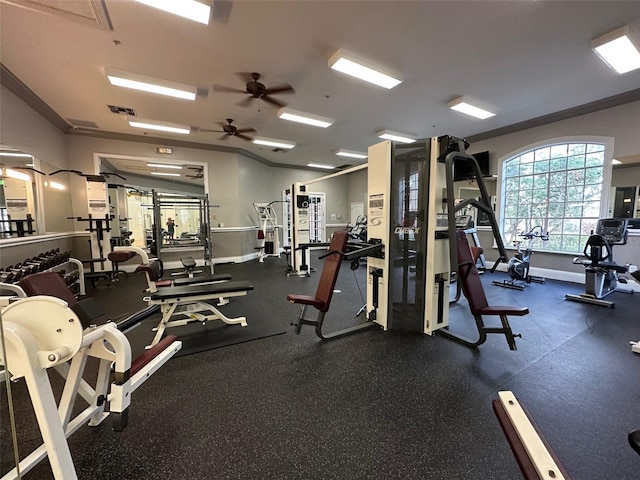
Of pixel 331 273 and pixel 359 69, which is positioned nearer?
pixel 331 273

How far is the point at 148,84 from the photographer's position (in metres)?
3.59

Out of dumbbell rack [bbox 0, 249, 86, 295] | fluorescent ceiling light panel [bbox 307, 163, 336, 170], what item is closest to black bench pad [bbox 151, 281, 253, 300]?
dumbbell rack [bbox 0, 249, 86, 295]

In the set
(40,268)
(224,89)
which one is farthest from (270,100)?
(40,268)

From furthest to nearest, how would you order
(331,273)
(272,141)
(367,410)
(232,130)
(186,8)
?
(272,141)
(232,130)
(331,273)
(186,8)
(367,410)

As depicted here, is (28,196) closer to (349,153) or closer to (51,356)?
(51,356)

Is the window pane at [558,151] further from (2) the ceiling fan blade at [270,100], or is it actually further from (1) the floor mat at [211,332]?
(1) the floor mat at [211,332]

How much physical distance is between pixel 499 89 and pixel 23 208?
24.3 feet

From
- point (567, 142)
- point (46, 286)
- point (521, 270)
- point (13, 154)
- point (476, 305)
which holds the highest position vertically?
point (567, 142)

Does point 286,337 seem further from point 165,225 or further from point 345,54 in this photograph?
point 165,225

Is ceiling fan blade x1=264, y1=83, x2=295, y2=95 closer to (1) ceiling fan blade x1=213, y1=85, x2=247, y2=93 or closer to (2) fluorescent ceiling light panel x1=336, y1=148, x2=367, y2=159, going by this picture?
(1) ceiling fan blade x1=213, y1=85, x2=247, y2=93

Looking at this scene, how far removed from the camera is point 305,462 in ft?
4.53

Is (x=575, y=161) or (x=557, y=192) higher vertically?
(x=575, y=161)

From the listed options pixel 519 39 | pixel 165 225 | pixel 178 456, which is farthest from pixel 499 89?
pixel 165 225

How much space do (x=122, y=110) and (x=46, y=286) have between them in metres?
4.25
